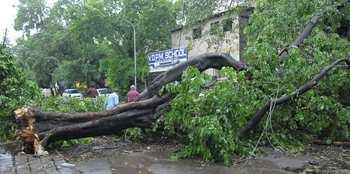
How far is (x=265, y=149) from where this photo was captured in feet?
26.3

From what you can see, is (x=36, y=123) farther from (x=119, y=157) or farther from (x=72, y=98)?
(x=72, y=98)

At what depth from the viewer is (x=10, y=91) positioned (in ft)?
33.2

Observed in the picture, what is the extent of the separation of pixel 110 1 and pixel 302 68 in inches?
1165

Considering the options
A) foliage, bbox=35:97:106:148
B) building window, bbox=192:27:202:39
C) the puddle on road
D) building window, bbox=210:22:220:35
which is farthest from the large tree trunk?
building window, bbox=192:27:202:39

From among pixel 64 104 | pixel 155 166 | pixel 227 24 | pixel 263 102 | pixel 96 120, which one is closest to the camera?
pixel 155 166

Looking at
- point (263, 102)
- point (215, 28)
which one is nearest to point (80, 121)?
point (263, 102)

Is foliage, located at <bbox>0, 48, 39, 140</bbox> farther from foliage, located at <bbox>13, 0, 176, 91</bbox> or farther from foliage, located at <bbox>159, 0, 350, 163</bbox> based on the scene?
foliage, located at <bbox>13, 0, 176, 91</bbox>

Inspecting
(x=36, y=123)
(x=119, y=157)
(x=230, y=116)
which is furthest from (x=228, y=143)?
(x=36, y=123)

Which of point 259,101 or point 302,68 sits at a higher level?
point 302,68

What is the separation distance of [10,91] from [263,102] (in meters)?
5.51

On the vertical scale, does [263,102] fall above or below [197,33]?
below

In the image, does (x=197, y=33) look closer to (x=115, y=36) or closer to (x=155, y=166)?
(x=155, y=166)

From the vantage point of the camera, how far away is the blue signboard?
24.7 m

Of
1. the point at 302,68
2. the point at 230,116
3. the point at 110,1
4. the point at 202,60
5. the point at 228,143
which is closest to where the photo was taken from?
the point at 228,143
